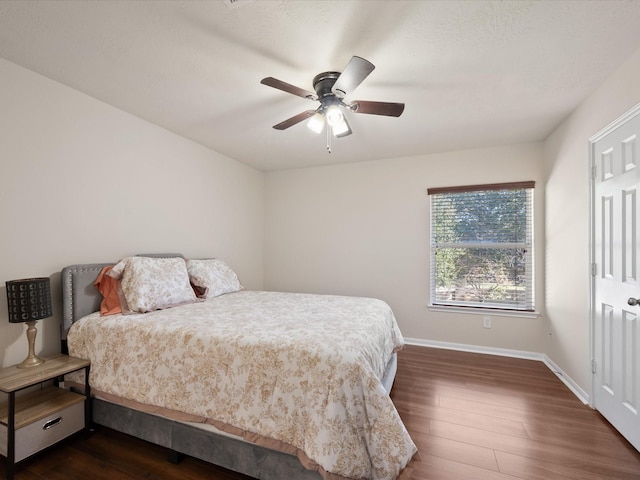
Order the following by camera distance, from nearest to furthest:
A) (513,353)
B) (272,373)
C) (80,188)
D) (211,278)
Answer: (272,373) < (80,188) < (211,278) < (513,353)

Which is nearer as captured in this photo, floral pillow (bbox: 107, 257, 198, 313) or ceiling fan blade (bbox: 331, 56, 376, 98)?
ceiling fan blade (bbox: 331, 56, 376, 98)

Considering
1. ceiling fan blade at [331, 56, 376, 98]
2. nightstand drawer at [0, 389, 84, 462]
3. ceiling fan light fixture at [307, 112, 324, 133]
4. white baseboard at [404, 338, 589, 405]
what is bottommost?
white baseboard at [404, 338, 589, 405]

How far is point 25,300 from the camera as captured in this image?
179 centimetres

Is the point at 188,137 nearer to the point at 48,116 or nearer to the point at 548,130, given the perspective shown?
the point at 48,116

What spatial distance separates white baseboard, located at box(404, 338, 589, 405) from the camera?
2.57 m

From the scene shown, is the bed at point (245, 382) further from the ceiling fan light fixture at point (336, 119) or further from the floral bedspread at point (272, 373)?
the ceiling fan light fixture at point (336, 119)

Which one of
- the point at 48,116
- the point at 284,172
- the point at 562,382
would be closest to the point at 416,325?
the point at 562,382

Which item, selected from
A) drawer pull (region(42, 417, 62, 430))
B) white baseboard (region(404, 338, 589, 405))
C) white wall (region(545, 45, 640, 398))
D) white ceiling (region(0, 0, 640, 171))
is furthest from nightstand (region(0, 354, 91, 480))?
white wall (region(545, 45, 640, 398))

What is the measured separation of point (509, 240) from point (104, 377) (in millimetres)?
4075

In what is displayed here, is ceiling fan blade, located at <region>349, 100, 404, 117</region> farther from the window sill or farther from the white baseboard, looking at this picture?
the white baseboard

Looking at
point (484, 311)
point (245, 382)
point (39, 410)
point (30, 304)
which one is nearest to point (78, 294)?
point (30, 304)

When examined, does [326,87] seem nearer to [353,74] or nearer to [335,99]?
[335,99]

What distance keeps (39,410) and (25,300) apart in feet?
2.21

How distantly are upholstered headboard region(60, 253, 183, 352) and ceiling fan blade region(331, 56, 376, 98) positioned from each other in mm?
2266
